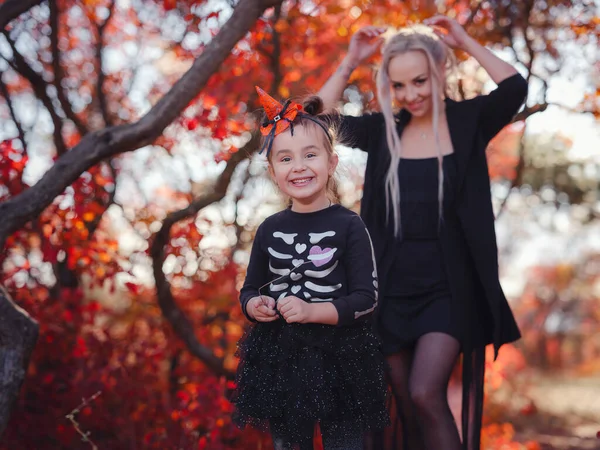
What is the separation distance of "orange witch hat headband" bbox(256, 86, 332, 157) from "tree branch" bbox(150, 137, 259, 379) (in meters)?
1.73

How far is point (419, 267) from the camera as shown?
9.91 feet

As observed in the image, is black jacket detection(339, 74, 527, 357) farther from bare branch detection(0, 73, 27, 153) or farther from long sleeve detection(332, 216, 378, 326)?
bare branch detection(0, 73, 27, 153)

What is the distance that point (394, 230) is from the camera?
3.09 metres

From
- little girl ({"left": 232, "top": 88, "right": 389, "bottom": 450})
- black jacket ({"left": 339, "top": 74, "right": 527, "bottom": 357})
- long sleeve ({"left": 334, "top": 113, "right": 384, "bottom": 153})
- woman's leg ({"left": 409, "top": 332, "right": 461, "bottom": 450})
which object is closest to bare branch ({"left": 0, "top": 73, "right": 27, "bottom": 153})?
long sleeve ({"left": 334, "top": 113, "right": 384, "bottom": 153})

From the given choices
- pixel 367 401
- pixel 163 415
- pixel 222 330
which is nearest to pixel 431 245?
pixel 367 401

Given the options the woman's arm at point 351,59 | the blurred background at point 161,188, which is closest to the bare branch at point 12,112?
the blurred background at point 161,188

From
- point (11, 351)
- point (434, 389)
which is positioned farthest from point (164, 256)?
point (434, 389)

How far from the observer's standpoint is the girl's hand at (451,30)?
3305mm

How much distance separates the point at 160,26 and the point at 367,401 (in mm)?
4888

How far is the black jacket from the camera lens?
9.86 ft

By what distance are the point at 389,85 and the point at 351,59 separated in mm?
406

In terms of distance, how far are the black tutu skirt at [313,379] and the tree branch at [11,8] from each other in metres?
2.41

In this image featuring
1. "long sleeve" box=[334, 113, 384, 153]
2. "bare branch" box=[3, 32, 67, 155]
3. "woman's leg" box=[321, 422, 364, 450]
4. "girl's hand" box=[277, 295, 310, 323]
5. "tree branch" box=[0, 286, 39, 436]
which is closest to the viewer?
"girl's hand" box=[277, 295, 310, 323]

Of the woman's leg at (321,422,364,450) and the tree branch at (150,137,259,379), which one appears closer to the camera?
the woman's leg at (321,422,364,450)
